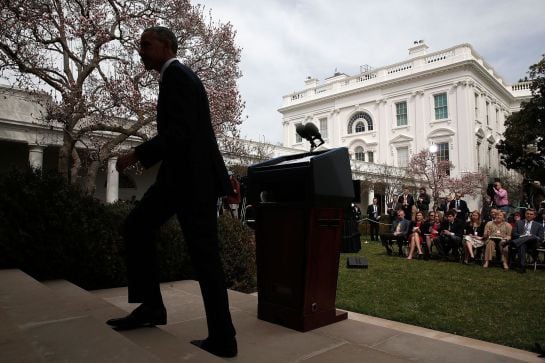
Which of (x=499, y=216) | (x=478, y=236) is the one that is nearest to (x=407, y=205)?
(x=478, y=236)

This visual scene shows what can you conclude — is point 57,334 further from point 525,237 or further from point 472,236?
point 472,236

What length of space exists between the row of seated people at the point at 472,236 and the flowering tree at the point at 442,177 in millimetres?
22574

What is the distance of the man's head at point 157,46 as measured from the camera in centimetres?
224

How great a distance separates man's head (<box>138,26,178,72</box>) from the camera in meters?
2.24

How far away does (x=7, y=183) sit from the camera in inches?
147

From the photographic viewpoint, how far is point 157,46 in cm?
225

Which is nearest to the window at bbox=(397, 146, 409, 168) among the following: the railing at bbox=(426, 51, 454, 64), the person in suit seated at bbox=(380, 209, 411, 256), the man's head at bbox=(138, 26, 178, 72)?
the railing at bbox=(426, 51, 454, 64)

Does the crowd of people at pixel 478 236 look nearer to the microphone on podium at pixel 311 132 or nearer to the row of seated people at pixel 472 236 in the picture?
the row of seated people at pixel 472 236

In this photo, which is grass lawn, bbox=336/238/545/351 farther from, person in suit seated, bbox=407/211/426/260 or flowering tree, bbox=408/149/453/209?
flowering tree, bbox=408/149/453/209

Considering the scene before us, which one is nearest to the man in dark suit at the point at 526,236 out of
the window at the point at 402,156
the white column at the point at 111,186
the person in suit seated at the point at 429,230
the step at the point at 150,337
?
the person in suit seated at the point at 429,230

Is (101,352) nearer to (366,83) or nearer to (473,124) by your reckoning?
(473,124)

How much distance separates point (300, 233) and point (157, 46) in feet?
5.04

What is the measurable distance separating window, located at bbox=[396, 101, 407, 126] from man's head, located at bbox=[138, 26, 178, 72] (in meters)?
38.7

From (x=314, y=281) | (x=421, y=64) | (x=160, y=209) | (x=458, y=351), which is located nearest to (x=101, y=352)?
(x=160, y=209)
